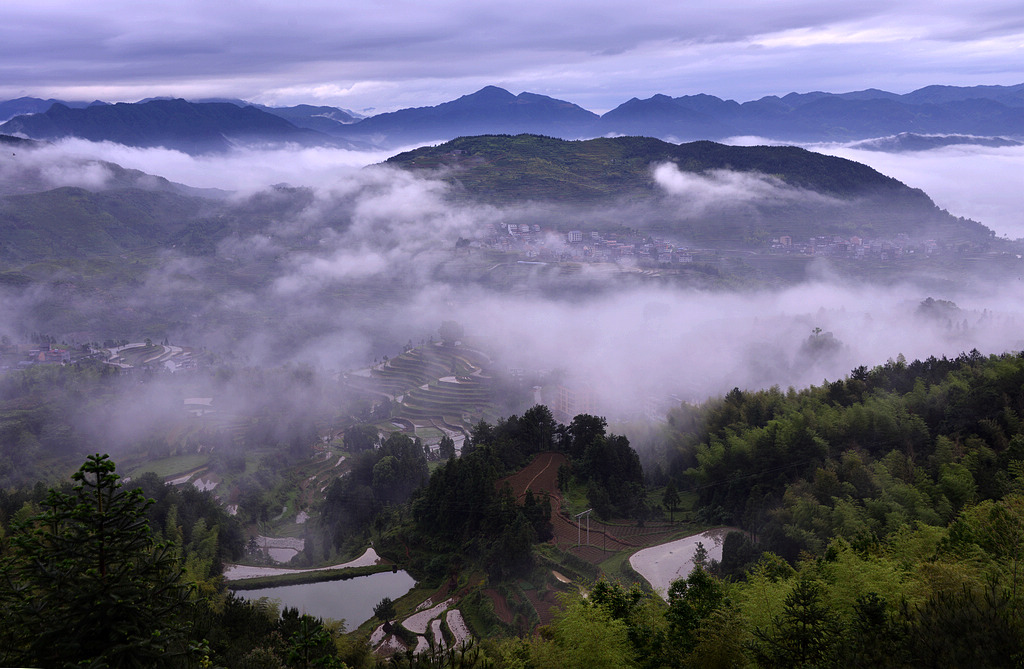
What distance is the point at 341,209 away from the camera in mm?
108812

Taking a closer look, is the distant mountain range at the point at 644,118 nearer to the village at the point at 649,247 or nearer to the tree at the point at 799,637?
the village at the point at 649,247

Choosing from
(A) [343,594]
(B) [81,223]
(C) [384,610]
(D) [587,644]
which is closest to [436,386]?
(A) [343,594]

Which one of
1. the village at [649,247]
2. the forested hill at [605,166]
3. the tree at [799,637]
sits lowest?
the village at [649,247]

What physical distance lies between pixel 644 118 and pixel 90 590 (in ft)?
615

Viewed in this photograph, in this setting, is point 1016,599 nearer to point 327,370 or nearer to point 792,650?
point 792,650

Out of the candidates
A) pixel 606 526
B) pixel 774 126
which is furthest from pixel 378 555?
pixel 774 126

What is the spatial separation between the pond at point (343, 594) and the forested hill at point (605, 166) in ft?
273

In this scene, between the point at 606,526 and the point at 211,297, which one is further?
the point at 211,297

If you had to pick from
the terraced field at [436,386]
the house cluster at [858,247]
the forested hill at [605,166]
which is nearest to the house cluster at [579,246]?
the forested hill at [605,166]

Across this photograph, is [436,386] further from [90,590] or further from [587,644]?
[90,590]

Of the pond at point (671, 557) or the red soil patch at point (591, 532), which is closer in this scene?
the pond at point (671, 557)

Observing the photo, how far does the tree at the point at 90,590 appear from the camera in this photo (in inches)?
196

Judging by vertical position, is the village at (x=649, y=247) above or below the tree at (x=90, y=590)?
below

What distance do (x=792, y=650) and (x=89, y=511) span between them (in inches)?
260
